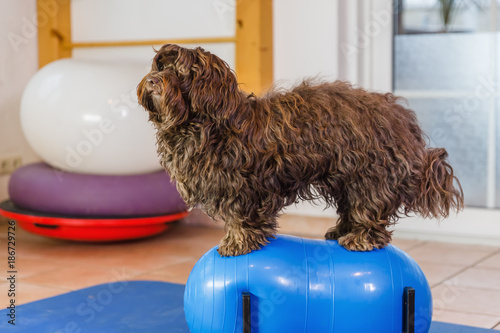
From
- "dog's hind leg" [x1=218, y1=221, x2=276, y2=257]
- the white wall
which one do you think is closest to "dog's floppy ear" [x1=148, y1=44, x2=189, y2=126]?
"dog's hind leg" [x1=218, y1=221, x2=276, y2=257]

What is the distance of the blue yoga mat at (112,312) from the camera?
2182mm

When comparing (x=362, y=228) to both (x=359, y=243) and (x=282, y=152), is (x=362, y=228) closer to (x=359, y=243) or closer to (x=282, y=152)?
(x=359, y=243)

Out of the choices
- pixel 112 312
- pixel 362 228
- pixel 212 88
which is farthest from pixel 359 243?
pixel 112 312

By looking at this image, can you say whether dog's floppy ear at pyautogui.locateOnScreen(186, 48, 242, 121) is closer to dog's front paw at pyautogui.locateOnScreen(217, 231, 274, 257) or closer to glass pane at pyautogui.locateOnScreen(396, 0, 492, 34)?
dog's front paw at pyautogui.locateOnScreen(217, 231, 274, 257)

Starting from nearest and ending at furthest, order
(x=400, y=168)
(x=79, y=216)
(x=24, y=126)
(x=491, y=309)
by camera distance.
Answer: (x=400, y=168), (x=491, y=309), (x=79, y=216), (x=24, y=126)

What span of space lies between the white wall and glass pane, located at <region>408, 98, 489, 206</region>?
7.98 feet

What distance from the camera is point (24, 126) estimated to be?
3.61 m

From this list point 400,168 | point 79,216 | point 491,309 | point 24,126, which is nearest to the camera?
point 400,168

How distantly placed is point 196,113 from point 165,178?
1.96 m

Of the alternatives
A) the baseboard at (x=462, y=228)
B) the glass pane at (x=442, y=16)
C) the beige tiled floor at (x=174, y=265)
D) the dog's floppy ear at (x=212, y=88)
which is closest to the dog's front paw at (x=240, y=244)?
the dog's floppy ear at (x=212, y=88)

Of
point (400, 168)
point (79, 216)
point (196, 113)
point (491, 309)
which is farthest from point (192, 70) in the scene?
point (79, 216)

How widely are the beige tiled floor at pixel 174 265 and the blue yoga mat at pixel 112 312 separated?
0.59 ft

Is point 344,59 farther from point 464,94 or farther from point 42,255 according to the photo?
point 42,255

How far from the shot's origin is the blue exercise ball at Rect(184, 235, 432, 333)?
5.79 feet
